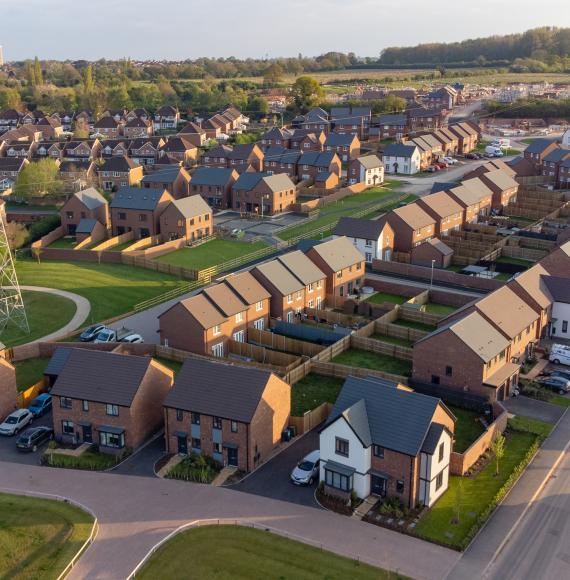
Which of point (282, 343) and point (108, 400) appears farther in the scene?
point (282, 343)

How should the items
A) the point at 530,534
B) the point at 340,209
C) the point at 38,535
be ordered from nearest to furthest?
the point at 530,534 → the point at 38,535 → the point at 340,209

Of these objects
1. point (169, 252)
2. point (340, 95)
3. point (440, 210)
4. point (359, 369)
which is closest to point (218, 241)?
point (169, 252)

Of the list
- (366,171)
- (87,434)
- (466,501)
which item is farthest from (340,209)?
(466,501)

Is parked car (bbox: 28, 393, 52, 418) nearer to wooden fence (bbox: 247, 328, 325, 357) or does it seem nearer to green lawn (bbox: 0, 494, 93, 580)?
green lawn (bbox: 0, 494, 93, 580)

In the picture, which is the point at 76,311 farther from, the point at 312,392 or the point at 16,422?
the point at 312,392

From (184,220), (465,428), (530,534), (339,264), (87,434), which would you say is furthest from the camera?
(184,220)

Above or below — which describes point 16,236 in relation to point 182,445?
above
